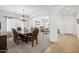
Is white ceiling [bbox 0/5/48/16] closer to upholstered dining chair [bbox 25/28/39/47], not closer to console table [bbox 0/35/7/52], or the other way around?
upholstered dining chair [bbox 25/28/39/47]

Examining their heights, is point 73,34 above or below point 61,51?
above

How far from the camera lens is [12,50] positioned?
1930 mm

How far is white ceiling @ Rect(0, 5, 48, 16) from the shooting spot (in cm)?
187

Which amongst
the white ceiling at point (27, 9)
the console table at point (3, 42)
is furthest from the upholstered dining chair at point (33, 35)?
the console table at point (3, 42)

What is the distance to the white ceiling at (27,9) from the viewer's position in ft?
6.14

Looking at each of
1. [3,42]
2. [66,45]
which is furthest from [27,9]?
[66,45]

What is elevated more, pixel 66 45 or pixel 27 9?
pixel 27 9

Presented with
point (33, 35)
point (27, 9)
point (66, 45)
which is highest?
point (27, 9)

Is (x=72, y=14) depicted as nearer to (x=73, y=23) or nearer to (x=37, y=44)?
(x=73, y=23)

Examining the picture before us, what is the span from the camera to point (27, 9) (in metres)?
1.92

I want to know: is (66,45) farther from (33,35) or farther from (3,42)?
(3,42)

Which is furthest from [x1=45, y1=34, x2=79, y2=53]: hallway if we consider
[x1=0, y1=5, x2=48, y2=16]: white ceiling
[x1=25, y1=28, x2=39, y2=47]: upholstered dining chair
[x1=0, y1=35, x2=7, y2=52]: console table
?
[x1=0, y1=35, x2=7, y2=52]: console table

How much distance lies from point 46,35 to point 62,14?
57cm

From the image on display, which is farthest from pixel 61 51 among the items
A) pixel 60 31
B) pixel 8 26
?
pixel 8 26
